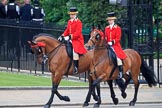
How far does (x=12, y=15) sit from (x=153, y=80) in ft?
33.1

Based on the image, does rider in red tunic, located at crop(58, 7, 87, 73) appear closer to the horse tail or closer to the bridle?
the bridle

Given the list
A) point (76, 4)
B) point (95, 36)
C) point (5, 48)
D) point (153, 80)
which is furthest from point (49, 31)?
point (76, 4)

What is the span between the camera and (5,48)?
102 feet

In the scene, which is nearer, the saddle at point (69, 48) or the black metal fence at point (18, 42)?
the saddle at point (69, 48)

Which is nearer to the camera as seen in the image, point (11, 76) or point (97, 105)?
point (97, 105)

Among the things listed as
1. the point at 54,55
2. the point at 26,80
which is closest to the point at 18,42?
the point at 26,80

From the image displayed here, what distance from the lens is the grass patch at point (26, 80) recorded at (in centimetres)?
2674

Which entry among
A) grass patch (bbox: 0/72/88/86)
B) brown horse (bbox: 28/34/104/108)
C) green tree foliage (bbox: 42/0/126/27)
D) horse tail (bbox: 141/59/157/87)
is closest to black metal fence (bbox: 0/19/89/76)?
grass patch (bbox: 0/72/88/86)

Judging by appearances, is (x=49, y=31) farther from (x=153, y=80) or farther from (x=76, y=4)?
(x=76, y=4)

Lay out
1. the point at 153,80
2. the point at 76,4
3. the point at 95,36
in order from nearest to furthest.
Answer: the point at 95,36 → the point at 153,80 → the point at 76,4

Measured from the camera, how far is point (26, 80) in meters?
27.7

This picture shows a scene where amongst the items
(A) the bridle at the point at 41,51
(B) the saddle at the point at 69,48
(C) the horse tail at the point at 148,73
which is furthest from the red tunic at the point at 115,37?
(C) the horse tail at the point at 148,73

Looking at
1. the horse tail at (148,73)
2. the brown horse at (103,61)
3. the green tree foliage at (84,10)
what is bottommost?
the green tree foliage at (84,10)

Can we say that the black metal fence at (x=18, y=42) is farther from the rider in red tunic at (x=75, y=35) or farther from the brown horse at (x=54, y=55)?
the brown horse at (x=54, y=55)
